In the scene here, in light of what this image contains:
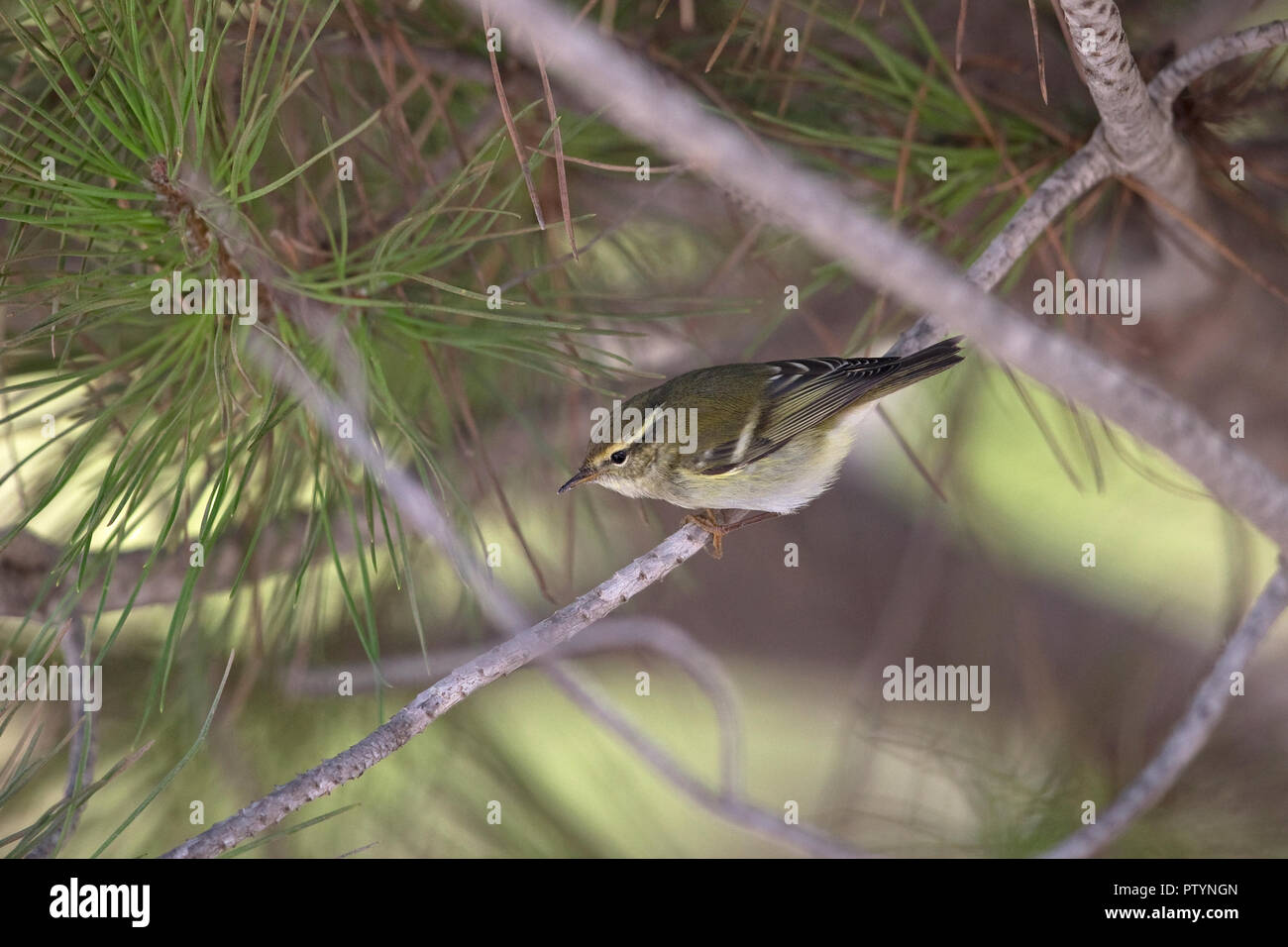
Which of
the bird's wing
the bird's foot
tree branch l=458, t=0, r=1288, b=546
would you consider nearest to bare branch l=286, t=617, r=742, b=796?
the bird's foot

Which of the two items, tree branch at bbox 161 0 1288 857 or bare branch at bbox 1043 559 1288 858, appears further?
bare branch at bbox 1043 559 1288 858

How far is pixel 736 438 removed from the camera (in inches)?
54.1

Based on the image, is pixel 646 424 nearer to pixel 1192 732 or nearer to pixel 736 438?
pixel 736 438

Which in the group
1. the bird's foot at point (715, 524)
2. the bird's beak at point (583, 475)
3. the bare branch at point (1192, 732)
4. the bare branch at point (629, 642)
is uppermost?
the bird's beak at point (583, 475)

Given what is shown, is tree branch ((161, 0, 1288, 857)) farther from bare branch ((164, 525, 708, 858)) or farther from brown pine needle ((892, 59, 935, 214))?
brown pine needle ((892, 59, 935, 214))

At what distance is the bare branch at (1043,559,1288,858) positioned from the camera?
1.12 meters

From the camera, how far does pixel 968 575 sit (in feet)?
7.14

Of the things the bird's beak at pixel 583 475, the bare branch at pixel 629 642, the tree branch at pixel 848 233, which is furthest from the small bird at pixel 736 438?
the tree branch at pixel 848 233

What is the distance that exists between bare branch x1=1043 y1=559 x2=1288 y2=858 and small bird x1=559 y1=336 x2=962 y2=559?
498 millimetres

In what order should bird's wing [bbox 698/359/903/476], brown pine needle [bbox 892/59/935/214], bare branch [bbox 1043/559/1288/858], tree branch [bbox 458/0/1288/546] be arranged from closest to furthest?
tree branch [bbox 458/0/1288/546] < bare branch [bbox 1043/559/1288/858] < brown pine needle [bbox 892/59/935/214] < bird's wing [bbox 698/359/903/476]

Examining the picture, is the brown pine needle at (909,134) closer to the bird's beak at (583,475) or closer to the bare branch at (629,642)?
the bird's beak at (583,475)

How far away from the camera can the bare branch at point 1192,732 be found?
1116 mm

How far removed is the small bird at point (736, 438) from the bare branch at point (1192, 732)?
50 cm

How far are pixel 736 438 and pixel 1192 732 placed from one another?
0.64 m
